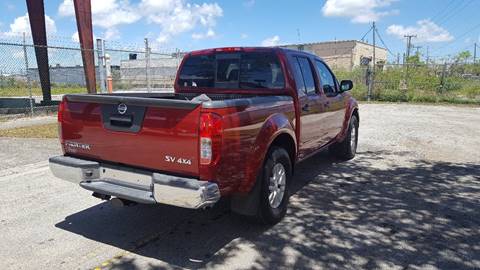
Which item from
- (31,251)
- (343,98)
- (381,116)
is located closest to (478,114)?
(381,116)

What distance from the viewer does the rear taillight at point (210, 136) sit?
3.45 metres

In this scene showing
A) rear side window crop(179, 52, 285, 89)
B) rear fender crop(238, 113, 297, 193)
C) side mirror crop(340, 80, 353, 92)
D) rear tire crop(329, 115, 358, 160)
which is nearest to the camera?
rear fender crop(238, 113, 297, 193)

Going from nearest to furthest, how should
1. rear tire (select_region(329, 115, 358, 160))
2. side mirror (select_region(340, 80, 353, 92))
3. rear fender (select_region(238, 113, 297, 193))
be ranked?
rear fender (select_region(238, 113, 297, 193)), side mirror (select_region(340, 80, 353, 92)), rear tire (select_region(329, 115, 358, 160))

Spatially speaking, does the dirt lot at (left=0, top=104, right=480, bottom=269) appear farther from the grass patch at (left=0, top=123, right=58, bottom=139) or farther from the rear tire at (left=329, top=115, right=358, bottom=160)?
the grass patch at (left=0, top=123, right=58, bottom=139)

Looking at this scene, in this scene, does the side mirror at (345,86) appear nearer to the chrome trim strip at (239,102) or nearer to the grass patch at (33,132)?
the chrome trim strip at (239,102)

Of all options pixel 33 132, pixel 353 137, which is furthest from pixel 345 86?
pixel 33 132

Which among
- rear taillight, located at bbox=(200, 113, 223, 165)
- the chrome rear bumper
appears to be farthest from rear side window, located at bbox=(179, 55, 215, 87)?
rear taillight, located at bbox=(200, 113, 223, 165)

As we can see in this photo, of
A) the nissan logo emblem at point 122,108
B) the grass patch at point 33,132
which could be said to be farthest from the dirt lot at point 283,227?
the grass patch at point 33,132

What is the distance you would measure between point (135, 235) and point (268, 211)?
1422mm

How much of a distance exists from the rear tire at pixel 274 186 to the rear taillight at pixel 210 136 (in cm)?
92

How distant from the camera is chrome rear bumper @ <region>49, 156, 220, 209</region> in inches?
136

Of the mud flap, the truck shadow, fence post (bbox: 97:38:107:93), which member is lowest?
the truck shadow

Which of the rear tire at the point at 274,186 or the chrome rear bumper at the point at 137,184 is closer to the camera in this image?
the chrome rear bumper at the point at 137,184

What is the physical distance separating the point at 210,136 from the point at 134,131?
2.68ft
